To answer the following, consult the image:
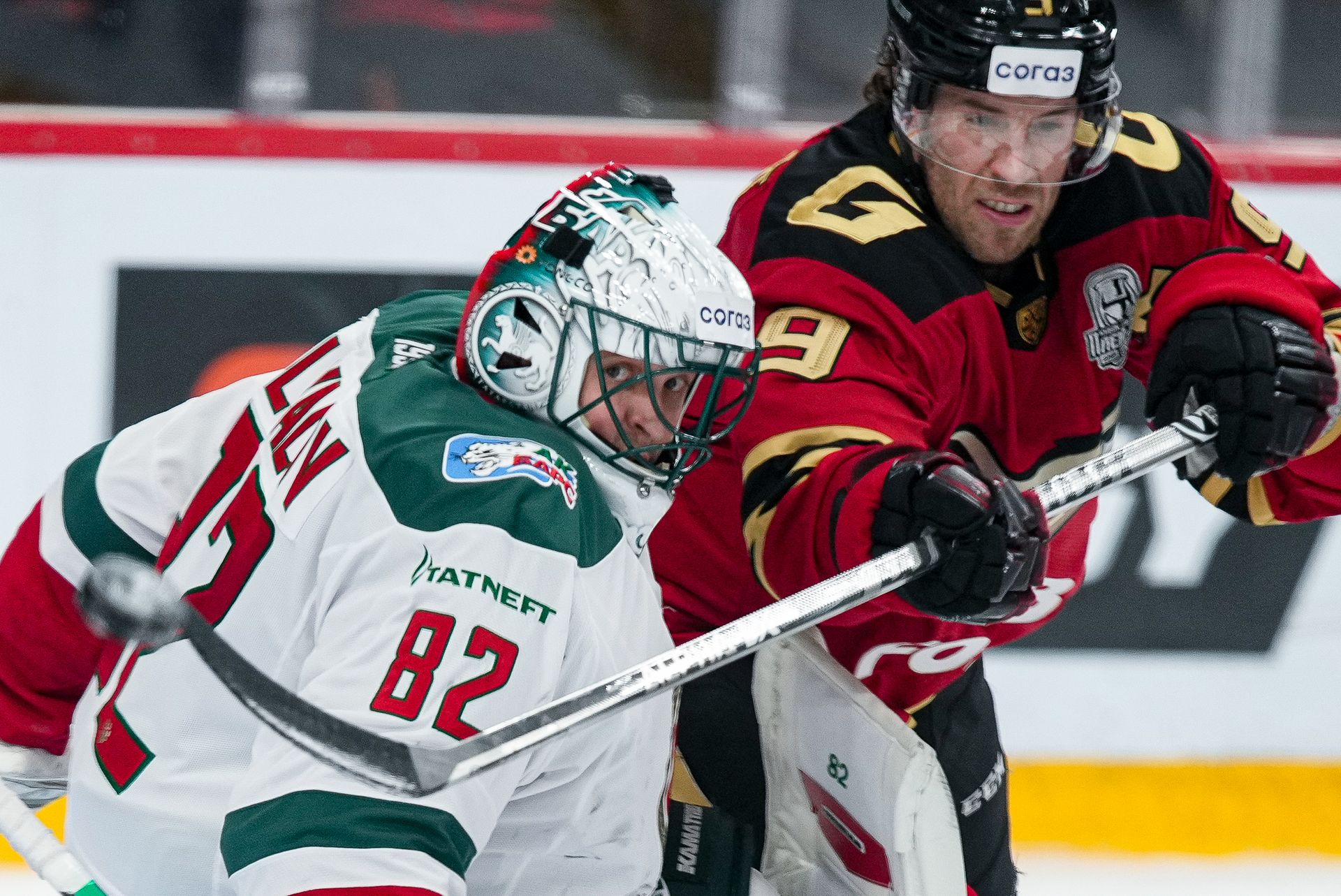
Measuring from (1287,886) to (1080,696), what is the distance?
569 mm

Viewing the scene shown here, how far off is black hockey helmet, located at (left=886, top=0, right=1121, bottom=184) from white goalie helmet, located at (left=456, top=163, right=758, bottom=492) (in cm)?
43

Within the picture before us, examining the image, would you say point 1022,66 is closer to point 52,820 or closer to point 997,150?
point 997,150

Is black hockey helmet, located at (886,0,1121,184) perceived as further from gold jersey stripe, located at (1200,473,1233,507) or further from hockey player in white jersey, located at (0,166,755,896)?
gold jersey stripe, located at (1200,473,1233,507)

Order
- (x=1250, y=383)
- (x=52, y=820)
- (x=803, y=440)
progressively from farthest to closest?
1. (x=52, y=820)
2. (x=1250, y=383)
3. (x=803, y=440)

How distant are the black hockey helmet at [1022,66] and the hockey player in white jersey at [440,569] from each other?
0.42 metres

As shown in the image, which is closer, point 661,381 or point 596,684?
point 596,684

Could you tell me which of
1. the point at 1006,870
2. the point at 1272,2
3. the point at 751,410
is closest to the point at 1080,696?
the point at 1006,870

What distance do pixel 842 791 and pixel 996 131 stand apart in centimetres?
81

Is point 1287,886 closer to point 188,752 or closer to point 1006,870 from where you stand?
point 1006,870

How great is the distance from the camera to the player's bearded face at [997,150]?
2.01m

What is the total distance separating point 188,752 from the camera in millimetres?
1590

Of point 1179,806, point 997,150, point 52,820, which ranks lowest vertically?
point 52,820

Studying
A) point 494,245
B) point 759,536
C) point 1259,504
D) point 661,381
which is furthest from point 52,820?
point 1259,504

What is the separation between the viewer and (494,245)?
3.46 meters
